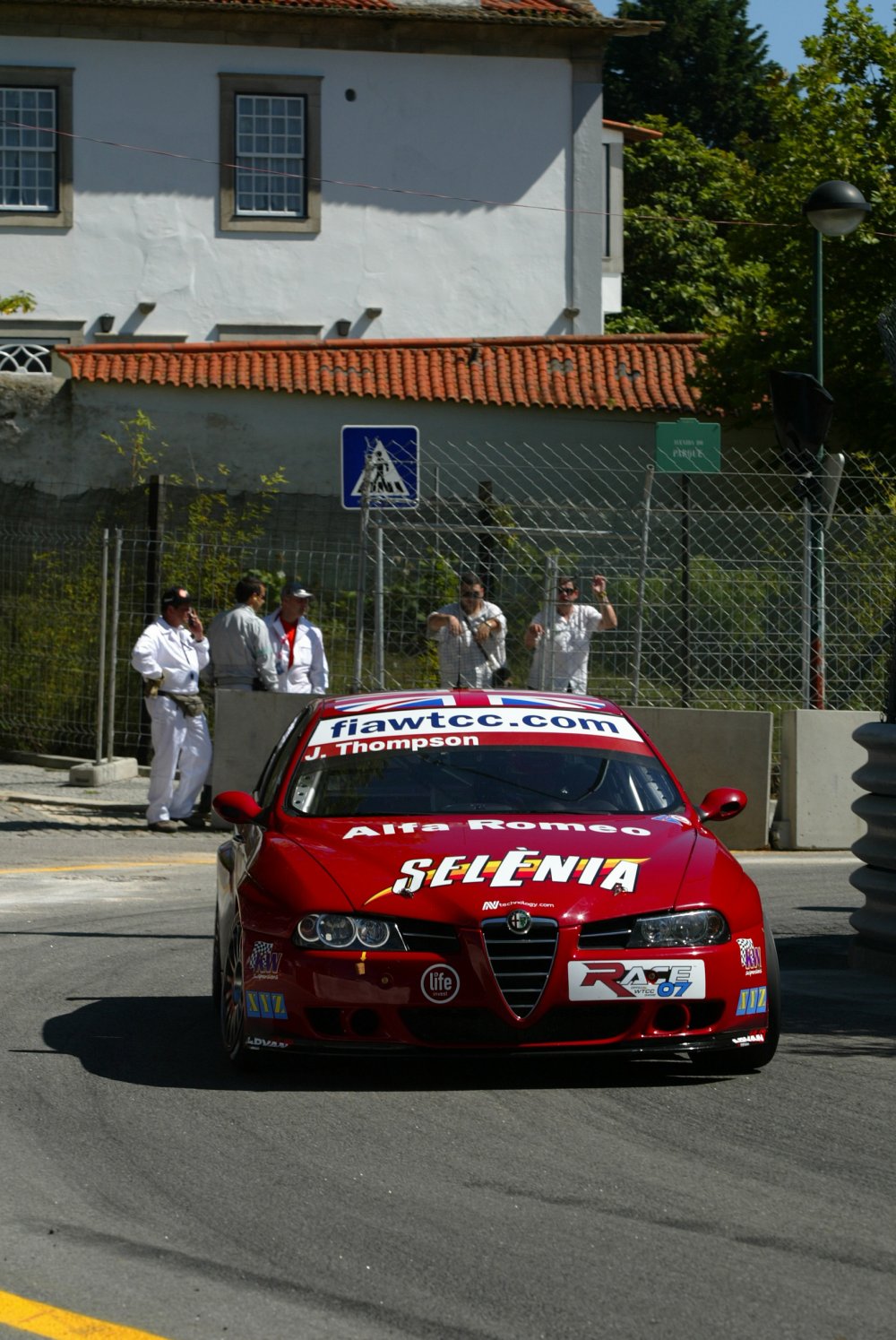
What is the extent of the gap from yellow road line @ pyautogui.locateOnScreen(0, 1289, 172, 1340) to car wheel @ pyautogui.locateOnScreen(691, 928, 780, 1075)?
2933 millimetres

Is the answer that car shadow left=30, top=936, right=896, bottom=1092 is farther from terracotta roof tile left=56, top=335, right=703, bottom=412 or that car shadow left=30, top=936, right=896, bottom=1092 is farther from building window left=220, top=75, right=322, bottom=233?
building window left=220, top=75, right=322, bottom=233

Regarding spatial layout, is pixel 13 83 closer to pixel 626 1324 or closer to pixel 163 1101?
pixel 163 1101

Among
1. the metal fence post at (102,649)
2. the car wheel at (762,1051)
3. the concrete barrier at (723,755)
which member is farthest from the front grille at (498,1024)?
the metal fence post at (102,649)

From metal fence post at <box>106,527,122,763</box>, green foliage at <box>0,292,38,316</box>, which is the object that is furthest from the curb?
green foliage at <box>0,292,38,316</box>

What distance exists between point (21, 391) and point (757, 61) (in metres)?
41.8

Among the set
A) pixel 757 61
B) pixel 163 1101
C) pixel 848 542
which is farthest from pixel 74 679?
pixel 757 61

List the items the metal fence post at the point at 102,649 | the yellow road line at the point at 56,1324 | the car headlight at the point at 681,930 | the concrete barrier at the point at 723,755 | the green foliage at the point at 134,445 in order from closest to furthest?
the yellow road line at the point at 56,1324 < the car headlight at the point at 681,930 < the concrete barrier at the point at 723,755 < the metal fence post at the point at 102,649 < the green foliage at the point at 134,445

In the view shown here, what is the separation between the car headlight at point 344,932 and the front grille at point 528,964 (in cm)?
33

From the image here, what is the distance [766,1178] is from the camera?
5.54 meters

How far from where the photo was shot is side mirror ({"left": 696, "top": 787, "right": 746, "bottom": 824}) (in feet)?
25.4

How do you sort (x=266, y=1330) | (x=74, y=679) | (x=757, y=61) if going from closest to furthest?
(x=266, y=1330) → (x=74, y=679) → (x=757, y=61)

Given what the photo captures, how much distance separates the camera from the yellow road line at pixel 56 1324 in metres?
4.25

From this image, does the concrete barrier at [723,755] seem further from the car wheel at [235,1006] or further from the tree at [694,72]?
the tree at [694,72]

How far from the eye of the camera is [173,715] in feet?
50.7
